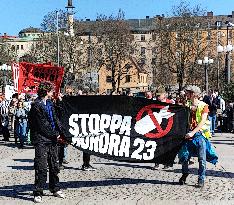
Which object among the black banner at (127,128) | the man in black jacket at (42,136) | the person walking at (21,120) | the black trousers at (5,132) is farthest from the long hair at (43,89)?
the black trousers at (5,132)

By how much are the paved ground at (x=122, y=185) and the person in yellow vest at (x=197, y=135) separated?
0.46 meters

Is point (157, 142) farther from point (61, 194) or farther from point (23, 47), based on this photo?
point (23, 47)

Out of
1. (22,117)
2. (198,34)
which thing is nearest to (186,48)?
(198,34)

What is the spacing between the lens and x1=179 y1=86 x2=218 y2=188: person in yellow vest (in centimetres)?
1018

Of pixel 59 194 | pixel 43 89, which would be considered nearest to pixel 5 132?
pixel 59 194

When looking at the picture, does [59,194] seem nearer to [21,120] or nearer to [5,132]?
[21,120]

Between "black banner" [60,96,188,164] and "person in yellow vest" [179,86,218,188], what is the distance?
15cm

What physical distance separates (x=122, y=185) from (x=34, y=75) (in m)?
11.5

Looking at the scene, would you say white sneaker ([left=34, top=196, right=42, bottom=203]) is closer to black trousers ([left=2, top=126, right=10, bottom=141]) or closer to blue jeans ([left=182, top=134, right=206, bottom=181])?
blue jeans ([left=182, top=134, right=206, bottom=181])

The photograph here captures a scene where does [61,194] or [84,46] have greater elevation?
[84,46]

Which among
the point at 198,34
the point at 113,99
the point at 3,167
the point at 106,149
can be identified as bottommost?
the point at 3,167

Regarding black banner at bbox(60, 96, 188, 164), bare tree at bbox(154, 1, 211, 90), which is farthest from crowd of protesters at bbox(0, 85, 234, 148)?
bare tree at bbox(154, 1, 211, 90)

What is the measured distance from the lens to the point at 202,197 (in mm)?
9406

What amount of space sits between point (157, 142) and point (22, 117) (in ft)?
33.6
